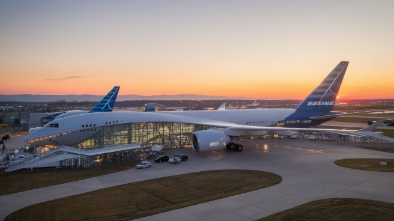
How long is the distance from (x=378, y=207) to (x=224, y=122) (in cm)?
3169

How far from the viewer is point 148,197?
22.1m

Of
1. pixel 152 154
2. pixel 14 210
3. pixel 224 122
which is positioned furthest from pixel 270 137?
pixel 14 210

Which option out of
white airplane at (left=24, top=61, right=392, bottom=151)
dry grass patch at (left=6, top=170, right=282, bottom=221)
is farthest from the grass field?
white airplane at (left=24, top=61, right=392, bottom=151)

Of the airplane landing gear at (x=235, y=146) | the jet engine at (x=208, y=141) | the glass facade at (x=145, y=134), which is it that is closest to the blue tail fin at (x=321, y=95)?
the airplane landing gear at (x=235, y=146)

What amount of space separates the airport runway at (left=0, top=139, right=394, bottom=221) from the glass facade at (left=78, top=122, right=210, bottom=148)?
13.6 ft

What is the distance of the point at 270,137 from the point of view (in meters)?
57.3

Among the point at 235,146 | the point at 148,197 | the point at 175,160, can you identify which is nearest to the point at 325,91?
the point at 235,146

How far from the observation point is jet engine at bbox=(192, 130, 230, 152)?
118 ft

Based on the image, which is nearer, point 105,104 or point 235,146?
point 235,146

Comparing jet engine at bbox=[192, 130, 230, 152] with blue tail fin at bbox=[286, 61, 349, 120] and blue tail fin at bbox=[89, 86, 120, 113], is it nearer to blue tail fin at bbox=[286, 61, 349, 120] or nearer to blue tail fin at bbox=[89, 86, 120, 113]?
blue tail fin at bbox=[286, 61, 349, 120]

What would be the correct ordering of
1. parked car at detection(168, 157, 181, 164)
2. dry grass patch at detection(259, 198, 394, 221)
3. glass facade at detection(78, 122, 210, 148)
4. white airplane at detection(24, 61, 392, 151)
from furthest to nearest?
1. glass facade at detection(78, 122, 210, 148)
2. white airplane at detection(24, 61, 392, 151)
3. parked car at detection(168, 157, 181, 164)
4. dry grass patch at detection(259, 198, 394, 221)

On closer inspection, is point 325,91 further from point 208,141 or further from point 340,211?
point 340,211

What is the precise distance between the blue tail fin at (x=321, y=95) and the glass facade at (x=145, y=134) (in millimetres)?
21359

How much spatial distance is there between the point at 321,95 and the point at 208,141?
101 feet
